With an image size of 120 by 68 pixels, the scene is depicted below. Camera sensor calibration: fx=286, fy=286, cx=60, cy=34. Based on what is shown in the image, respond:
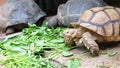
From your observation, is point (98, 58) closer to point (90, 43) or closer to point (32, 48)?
point (90, 43)

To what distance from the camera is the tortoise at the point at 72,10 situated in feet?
15.3

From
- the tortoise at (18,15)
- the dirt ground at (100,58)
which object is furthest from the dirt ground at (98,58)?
the tortoise at (18,15)

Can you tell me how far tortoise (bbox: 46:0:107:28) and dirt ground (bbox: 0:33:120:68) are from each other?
3.15ft

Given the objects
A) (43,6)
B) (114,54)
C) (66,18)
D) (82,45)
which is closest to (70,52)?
(82,45)

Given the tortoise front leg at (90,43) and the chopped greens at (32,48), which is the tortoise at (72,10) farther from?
the tortoise front leg at (90,43)

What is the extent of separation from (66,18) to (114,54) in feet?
5.16

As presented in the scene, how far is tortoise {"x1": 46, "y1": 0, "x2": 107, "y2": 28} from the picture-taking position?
15.3 ft

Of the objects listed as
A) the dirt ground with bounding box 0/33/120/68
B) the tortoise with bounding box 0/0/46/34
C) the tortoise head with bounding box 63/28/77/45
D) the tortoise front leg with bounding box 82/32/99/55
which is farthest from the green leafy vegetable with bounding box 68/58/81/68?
the tortoise with bounding box 0/0/46/34

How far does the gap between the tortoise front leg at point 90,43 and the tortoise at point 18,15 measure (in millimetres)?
2091

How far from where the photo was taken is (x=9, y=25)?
531 centimetres

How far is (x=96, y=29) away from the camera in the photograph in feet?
11.3

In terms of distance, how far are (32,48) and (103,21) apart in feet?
3.28

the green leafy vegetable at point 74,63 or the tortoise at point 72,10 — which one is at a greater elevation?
the tortoise at point 72,10

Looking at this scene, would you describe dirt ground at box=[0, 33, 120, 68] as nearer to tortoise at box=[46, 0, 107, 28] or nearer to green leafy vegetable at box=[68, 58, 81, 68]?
green leafy vegetable at box=[68, 58, 81, 68]
